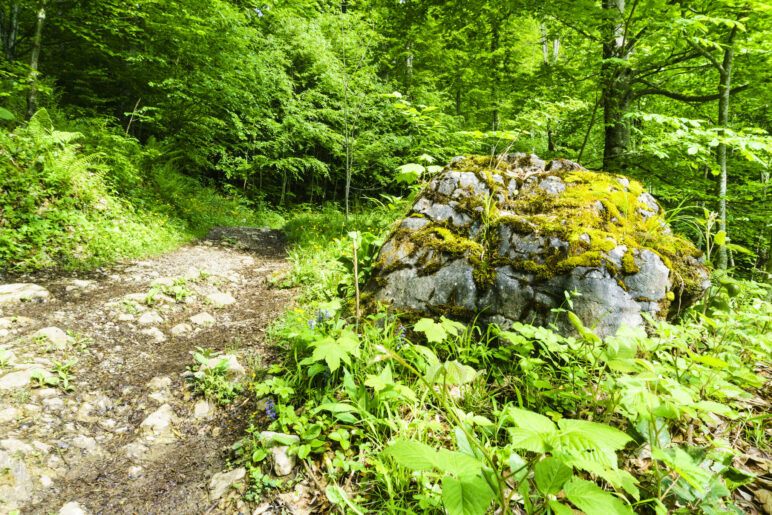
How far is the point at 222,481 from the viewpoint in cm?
194

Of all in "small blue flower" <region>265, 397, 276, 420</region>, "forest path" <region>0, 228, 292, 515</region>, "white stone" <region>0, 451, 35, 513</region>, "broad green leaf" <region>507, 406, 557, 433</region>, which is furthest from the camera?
"small blue flower" <region>265, 397, 276, 420</region>

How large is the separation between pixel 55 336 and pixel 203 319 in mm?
1270

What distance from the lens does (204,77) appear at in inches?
339

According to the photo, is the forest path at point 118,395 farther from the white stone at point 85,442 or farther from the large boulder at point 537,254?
the large boulder at point 537,254

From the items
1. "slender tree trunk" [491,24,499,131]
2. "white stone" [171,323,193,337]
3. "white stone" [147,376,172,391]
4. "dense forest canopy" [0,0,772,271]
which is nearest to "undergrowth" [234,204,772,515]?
"white stone" [147,376,172,391]

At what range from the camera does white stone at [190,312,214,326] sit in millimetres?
3857

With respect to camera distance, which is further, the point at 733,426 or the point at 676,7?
the point at 676,7

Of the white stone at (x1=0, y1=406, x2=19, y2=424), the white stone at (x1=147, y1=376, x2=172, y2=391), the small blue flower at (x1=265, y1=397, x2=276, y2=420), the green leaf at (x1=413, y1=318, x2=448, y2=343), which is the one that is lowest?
the white stone at (x1=147, y1=376, x2=172, y2=391)

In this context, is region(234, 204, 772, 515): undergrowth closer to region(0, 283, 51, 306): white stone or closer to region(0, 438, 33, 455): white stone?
region(0, 438, 33, 455): white stone

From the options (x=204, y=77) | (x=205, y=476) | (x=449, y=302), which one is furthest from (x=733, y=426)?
(x=204, y=77)

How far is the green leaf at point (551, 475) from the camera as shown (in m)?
1.10

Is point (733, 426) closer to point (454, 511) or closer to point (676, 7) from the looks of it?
point (454, 511)

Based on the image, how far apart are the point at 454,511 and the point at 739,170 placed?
904 centimetres

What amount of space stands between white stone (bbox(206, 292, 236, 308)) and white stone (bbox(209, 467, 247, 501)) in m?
2.78
